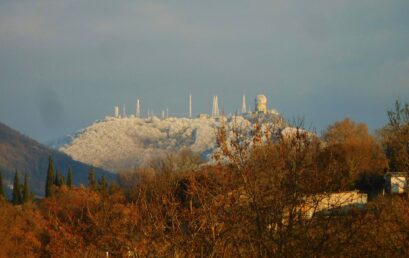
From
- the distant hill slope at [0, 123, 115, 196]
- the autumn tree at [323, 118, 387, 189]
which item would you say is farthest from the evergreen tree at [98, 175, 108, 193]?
the distant hill slope at [0, 123, 115, 196]

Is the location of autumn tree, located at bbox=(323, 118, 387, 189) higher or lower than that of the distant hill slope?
lower

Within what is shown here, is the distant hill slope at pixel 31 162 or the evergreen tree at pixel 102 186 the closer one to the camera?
the evergreen tree at pixel 102 186

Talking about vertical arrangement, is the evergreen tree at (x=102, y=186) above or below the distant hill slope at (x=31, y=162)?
below

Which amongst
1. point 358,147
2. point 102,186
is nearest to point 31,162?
point 358,147

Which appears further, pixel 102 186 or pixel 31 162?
pixel 31 162

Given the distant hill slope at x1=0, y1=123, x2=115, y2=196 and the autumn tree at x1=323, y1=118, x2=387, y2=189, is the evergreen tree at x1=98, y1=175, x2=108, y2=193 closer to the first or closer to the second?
the autumn tree at x1=323, y1=118, x2=387, y2=189

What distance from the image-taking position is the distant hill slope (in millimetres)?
170375

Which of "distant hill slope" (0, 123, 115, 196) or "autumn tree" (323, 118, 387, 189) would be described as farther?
"distant hill slope" (0, 123, 115, 196)

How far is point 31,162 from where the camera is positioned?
182 m

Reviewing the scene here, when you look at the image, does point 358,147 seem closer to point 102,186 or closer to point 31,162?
point 102,186

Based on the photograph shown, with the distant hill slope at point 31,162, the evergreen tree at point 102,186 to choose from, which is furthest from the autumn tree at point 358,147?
the distant hill slope at point 31,162

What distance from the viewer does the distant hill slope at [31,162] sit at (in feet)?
559

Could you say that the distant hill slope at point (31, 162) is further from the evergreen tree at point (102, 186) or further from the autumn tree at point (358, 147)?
the evergreen tree at point (102, 186)

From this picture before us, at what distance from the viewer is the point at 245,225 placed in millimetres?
12203
